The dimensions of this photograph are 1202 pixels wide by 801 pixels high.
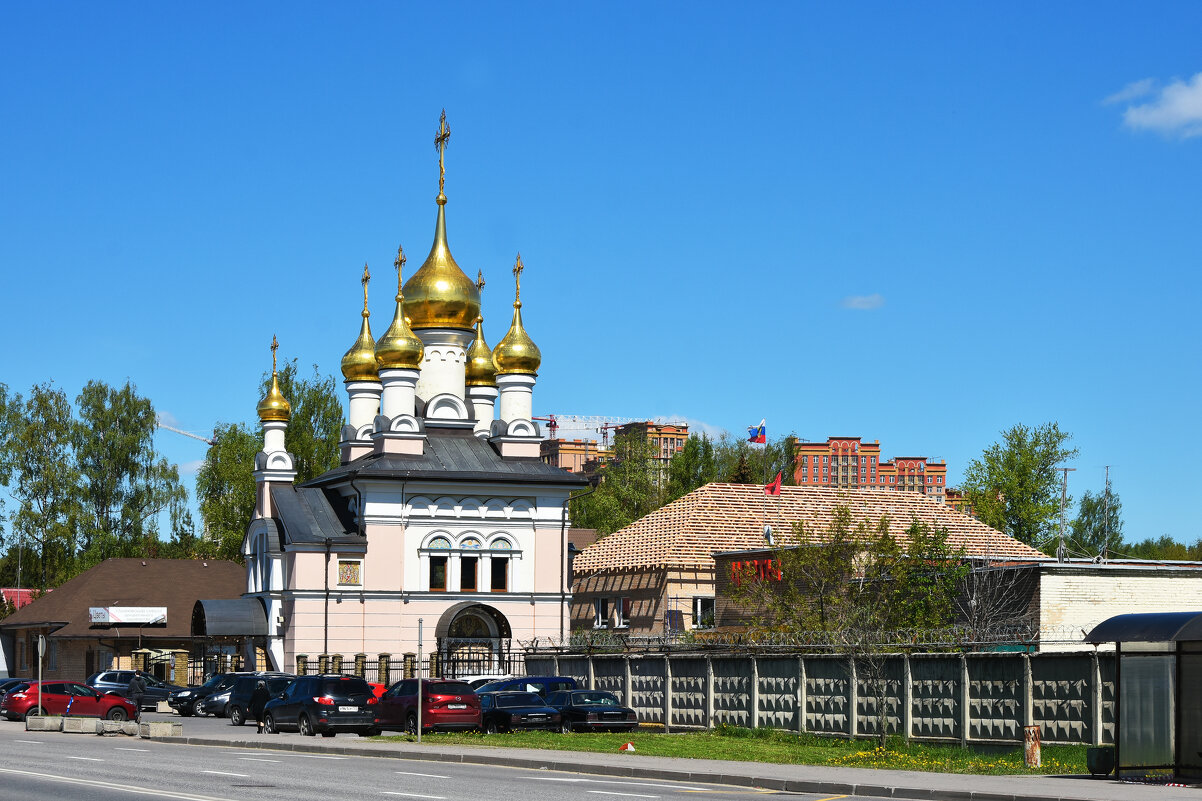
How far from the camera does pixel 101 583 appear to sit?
230 feet

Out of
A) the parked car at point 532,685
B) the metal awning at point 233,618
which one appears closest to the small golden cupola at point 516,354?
the metal awning at point 233,618

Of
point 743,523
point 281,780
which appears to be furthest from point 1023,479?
point 281,780

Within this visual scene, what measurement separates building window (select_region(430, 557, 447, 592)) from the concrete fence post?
2379 centimetres

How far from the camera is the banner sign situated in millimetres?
65188

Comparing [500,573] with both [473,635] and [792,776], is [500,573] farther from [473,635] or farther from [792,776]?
[792,776]

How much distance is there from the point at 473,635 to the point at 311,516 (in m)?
7.67

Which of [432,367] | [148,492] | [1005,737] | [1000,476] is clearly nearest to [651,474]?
[1000,476]

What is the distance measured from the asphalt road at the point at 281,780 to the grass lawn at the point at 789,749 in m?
3.67

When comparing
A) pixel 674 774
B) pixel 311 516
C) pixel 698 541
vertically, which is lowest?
pixel 674 774

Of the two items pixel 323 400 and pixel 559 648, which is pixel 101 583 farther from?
pixel 559 648

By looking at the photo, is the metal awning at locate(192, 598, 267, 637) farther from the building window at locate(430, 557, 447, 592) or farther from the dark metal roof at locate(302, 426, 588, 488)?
the building window at locate(430, 557, 447, 592)

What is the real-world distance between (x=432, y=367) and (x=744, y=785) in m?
44.0

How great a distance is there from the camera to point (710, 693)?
37.2 metres

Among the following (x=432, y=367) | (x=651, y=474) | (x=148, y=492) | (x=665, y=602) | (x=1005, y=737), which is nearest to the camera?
(x=1005, y=737)
